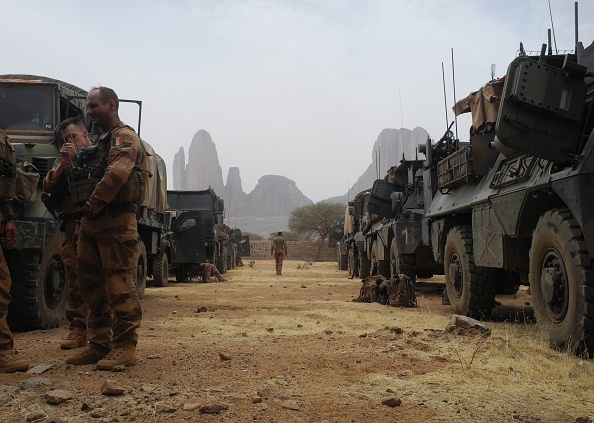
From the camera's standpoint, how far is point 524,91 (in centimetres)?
450

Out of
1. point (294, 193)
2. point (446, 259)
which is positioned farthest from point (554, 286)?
point (294, 193)

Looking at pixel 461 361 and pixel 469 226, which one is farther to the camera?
pixel 469 226

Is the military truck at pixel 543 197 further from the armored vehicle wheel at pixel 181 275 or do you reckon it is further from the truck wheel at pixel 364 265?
A: the armored vehicle wheel at pixel 181 275

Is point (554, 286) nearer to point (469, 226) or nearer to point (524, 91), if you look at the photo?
point (524, 91)

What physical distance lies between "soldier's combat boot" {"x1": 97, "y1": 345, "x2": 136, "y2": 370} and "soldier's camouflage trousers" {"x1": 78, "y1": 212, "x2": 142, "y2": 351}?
2.1 inches

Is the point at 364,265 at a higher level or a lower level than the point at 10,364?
higher

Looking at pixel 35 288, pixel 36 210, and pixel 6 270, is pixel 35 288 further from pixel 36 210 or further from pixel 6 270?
pixel 6 270

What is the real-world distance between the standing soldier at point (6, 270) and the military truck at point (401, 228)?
5.96m

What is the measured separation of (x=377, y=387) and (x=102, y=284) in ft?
6.70

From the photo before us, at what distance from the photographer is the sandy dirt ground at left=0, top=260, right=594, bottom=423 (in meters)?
2.73

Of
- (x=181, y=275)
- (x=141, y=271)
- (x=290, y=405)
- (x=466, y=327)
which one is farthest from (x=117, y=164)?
(x=181, y=275)

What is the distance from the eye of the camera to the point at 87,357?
12.6 ft

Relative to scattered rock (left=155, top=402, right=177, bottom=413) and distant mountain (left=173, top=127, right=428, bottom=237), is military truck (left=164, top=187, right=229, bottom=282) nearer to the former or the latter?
scattered rock (left=155, top=402, right=177, bottom=413)

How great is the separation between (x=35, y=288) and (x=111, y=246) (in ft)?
6.46
